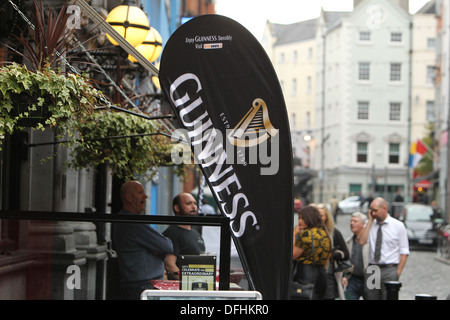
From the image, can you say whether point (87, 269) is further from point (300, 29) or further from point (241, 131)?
point (300, 29)

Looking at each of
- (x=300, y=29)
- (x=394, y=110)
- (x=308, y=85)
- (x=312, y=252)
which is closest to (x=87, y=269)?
(x=312, y=252)

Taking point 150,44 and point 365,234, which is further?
point 150,44

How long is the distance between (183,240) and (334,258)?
5605 millimetres

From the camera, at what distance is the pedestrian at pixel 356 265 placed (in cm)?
1029

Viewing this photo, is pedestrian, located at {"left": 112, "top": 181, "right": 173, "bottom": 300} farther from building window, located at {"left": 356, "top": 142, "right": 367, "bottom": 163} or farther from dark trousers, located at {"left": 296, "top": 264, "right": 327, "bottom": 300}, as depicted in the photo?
building window, located at {"left": 356, "top": 142, "right": 367, "bottom": 163}

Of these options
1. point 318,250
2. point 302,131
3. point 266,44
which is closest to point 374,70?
point 302,131

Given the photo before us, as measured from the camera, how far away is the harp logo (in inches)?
204

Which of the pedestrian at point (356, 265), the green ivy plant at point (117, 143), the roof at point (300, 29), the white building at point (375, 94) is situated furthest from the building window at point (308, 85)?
the green ivy plant at point (117, 143)

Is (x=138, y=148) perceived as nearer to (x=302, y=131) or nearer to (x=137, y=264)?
(x=137, y=264)

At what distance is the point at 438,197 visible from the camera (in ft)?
171

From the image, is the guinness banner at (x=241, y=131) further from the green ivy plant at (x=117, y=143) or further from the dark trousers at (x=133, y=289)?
the green ivy plant at (x=117, y=143)

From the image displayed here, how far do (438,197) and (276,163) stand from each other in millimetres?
48921

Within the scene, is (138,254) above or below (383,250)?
above

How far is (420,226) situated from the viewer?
30062 mm
